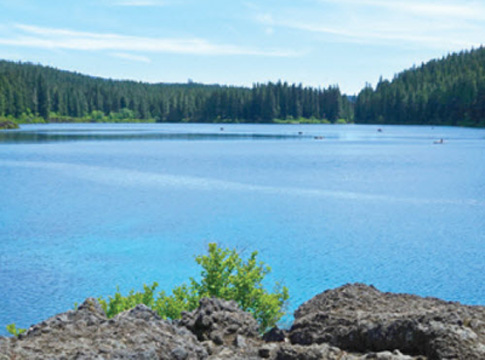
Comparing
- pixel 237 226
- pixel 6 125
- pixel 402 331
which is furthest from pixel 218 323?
pixel 6 125

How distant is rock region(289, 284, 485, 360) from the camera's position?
7484 millimetres

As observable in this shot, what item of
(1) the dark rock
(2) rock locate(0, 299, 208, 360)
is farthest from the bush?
(2) rock locate(0, 299, 208, 360)

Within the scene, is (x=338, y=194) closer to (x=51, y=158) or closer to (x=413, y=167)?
(x=413, y=167)

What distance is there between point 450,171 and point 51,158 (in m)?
46.9

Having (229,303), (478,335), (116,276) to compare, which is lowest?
(116,276)

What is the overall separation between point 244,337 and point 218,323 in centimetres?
59

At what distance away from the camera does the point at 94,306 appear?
9.85m

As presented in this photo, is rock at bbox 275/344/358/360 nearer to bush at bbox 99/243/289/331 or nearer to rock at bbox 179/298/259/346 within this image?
rock at bbox 179/298/259/346

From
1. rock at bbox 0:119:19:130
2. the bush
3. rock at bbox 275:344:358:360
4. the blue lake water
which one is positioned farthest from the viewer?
rock at bbox 0:119:19:130

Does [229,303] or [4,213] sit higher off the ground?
[229,303]

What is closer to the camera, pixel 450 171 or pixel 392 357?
pixel 392 357

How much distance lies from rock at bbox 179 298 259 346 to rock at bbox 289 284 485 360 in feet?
2.88

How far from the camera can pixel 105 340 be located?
7746 millimetres

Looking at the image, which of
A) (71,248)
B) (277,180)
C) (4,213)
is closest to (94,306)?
(71,248)
